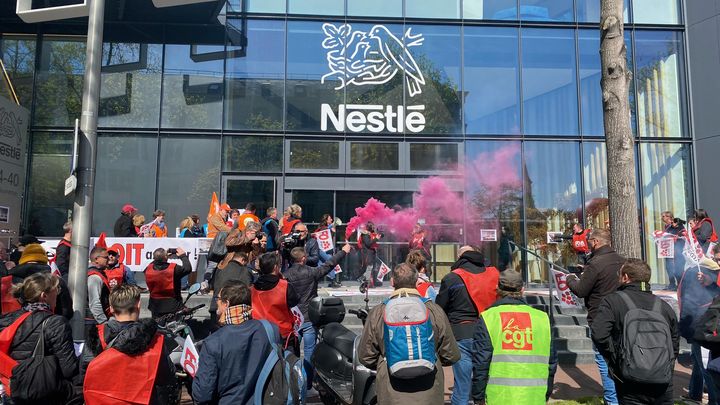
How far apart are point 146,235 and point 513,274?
355 inches

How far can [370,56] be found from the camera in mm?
15555

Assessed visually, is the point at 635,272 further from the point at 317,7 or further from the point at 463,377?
the point at 317,7

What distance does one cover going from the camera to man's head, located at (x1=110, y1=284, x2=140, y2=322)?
142 inches

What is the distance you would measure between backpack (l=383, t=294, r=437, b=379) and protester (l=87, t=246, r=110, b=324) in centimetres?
377

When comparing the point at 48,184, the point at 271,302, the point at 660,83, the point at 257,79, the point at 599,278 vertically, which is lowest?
the point at 271,302

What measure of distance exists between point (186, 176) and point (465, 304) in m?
10.8

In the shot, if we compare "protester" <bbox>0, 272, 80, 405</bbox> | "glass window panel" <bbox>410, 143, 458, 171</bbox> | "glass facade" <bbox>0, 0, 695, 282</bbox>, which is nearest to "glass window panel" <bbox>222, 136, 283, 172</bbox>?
"glass facade" <bbox>0, 0, 695, 282</bbox>

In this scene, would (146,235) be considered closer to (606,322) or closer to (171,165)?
(171,165)

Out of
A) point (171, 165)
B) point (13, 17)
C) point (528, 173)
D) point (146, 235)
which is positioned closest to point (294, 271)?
point (146, 235)

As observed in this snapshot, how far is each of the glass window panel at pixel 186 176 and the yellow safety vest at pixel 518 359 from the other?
11492mm

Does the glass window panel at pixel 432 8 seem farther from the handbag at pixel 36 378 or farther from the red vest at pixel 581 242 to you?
the handbag at pixel 36 378

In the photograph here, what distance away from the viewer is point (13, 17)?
15.1m

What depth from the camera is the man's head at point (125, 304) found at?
11.8 feet

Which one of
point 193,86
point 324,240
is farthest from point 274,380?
point 193,86
